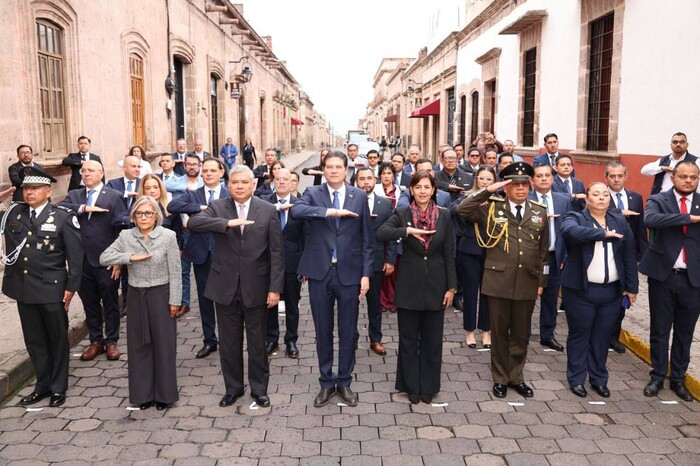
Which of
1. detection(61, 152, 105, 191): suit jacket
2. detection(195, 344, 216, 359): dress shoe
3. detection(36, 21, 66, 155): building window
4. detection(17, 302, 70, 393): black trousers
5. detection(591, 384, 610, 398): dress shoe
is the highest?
detection(36, 21, 66, 155): building window

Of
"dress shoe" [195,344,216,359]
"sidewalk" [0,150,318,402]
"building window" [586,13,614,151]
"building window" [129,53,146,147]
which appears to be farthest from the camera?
"building window" [129,53,146,147]

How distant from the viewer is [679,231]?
509 centimetres

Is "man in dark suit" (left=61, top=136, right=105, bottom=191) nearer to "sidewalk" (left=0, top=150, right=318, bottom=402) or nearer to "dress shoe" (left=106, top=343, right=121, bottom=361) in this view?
"sidewalk" (left=0, top=150, right=318, bottom=402)

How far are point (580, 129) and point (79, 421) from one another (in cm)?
1055

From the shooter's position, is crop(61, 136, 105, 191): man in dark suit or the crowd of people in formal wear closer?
the crowd of people in formal wear

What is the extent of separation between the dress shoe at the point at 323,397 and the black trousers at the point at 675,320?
2718 mm

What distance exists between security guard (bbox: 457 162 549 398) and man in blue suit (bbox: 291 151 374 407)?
0.93 m

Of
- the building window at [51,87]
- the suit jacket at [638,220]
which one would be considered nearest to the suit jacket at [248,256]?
the suit jacket at [638,220]

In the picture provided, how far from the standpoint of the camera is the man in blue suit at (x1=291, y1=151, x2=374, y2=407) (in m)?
4.95

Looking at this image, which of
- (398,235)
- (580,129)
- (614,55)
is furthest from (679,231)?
(580,129)

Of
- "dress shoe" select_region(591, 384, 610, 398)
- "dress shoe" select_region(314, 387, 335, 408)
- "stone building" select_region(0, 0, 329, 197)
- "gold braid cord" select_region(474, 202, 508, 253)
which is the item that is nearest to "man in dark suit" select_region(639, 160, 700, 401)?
"dress shoe" select_region(591, 384, 610, 398)

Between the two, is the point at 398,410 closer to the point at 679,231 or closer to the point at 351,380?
the point at 351,380

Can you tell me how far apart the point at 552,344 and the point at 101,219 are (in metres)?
4.76

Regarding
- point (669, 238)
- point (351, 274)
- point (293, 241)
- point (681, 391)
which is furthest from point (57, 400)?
point (669, 238)
